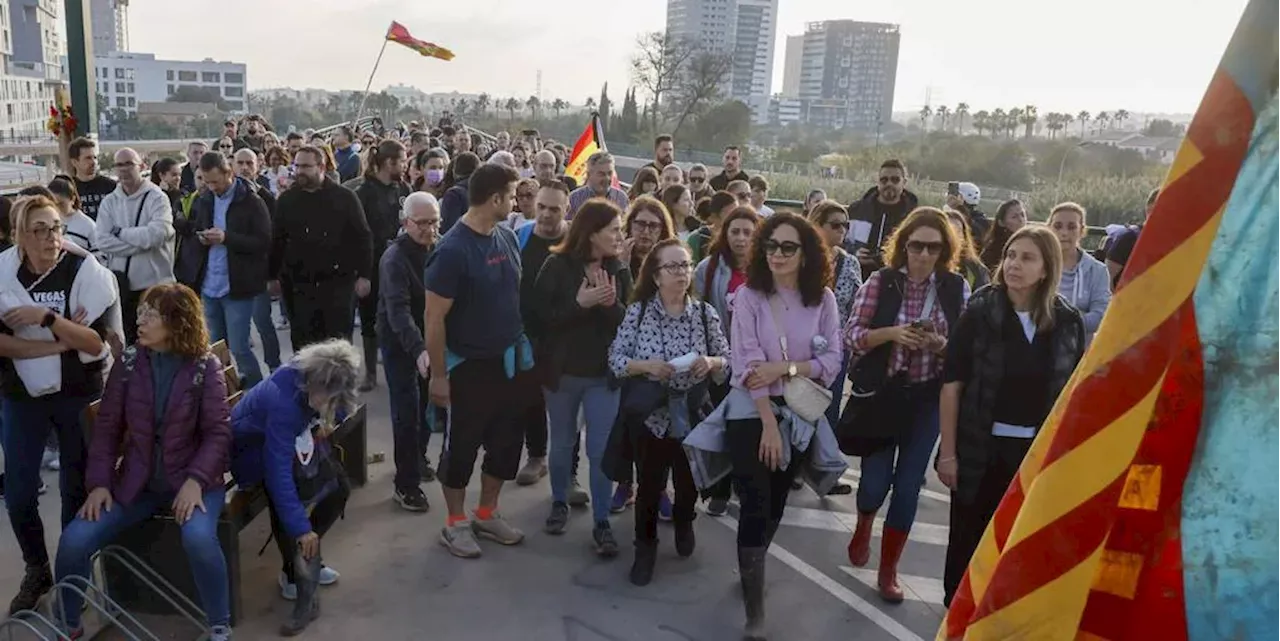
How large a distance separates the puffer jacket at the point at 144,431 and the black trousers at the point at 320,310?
278 cm

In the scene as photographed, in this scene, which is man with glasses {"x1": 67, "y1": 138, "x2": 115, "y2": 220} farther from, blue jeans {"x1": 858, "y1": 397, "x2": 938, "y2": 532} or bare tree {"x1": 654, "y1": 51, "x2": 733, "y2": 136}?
bare tree {"x1": 654, "y1": 51, "x2": 733, "y2": 136}

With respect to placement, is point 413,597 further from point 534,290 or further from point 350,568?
point 534,290

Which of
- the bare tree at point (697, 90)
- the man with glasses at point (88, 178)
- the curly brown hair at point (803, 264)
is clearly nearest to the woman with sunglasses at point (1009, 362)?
the curly brown hair at point (803, 264)

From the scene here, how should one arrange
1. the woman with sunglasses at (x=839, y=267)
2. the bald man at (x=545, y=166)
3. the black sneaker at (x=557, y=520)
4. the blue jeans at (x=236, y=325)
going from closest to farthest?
1. the black sneaker at (x=557, y=520)
2. the woman with sunglasses at (x=839, y=267)
3. the blue jeans at (x=236, y=325)
4. the bald man at (x=545, y=166)

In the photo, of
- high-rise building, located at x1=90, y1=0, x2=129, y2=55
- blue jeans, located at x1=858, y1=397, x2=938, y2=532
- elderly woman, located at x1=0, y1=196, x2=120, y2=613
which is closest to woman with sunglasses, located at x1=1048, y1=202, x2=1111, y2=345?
blue jeans, located at x1=858, y1=397, x2=938, y2=532

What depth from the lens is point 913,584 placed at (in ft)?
16.0

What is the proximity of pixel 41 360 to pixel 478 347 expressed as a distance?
1864 mm

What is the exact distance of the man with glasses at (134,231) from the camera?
6.20m

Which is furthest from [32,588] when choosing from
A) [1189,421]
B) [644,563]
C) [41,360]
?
[1189,421]

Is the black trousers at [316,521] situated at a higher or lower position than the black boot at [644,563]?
higher

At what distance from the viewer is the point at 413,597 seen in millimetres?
4430

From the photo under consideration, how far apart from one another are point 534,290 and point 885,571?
229cm

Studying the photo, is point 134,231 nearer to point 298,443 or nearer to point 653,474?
point 298,443

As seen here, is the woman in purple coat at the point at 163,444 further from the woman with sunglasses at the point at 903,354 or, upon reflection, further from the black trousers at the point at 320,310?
the woman with sunglasses at the point at 903,354
